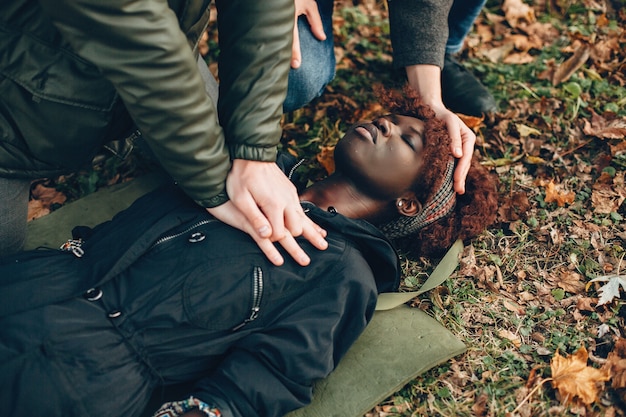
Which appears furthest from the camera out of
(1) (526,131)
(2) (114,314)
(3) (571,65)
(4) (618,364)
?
(3) (571,65)

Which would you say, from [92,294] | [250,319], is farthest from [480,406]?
[92,294]

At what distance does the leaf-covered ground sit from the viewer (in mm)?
2756

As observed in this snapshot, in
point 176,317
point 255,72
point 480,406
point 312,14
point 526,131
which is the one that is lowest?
point 480,406

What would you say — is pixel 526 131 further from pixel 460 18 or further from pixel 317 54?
pixel 317 54

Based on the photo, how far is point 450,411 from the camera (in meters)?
2.69

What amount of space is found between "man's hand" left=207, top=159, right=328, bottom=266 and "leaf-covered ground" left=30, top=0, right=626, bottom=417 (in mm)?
928

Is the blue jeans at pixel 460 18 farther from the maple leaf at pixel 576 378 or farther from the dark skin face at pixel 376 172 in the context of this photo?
the maple leaf at pixel 576 378

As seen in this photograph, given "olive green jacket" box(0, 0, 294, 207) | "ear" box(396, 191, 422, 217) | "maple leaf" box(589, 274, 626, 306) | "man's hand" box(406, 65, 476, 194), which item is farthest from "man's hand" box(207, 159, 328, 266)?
"maple leaf" box(589, 274, 626, 306)

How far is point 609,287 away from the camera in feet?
10.1

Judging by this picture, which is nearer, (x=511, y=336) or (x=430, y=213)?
(x=511, y=336)

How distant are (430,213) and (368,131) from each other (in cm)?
60

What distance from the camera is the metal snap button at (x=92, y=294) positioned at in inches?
99.3

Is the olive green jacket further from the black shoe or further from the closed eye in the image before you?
the black shoe

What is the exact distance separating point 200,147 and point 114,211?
152cm
